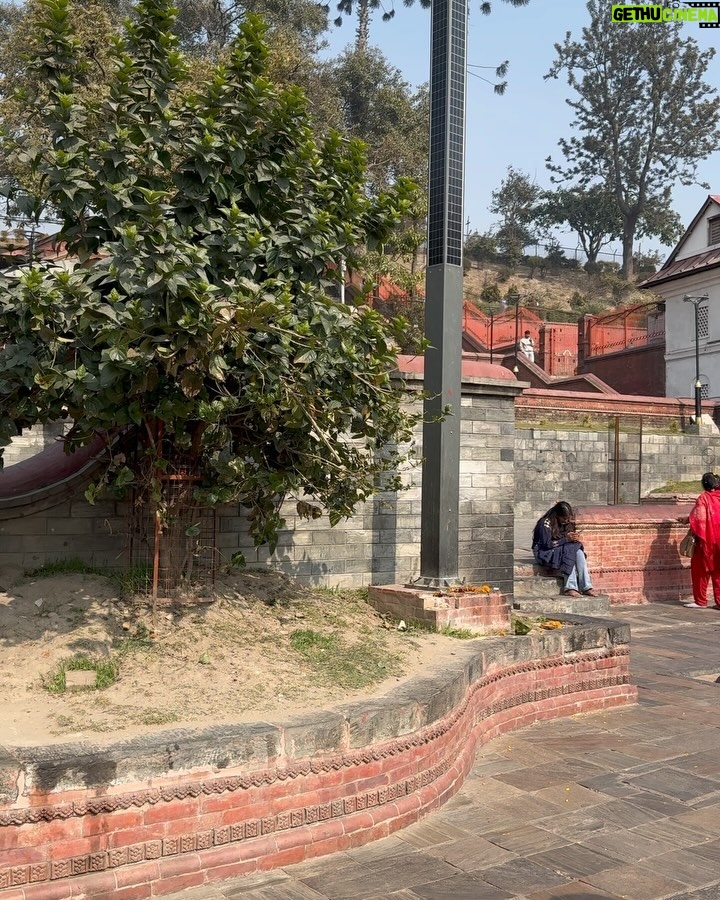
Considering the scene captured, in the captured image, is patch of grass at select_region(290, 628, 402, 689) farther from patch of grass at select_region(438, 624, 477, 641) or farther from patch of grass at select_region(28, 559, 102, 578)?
patch of grass at select_region(28, 559, 102, 578)

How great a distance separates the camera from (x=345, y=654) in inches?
227

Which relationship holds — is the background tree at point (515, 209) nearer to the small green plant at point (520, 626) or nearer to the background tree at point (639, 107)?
the background tree at point (639, 107)

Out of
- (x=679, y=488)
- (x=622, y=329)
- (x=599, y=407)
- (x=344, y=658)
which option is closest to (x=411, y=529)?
(x=344, y=658)

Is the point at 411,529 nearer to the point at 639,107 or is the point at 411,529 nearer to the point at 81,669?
the point at 81,669

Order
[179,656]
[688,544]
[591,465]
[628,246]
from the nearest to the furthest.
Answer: [179,656]
[688,544]
[591,465]
[628,246]

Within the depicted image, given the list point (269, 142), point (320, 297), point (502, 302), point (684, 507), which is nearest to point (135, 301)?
point (320, 297)

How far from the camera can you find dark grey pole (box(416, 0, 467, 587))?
7387mm

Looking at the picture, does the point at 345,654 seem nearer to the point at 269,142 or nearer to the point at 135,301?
the point at 135,301

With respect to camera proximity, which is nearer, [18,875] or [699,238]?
[18,875]

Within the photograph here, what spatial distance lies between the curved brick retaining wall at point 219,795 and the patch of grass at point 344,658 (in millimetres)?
290

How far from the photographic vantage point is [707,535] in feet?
41.5

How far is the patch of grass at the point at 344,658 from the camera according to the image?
5324 millimetres

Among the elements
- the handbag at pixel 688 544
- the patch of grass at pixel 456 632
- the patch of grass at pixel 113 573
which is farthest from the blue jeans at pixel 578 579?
the patch of grass at pixel 113 573

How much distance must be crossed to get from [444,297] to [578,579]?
512 centimetres
